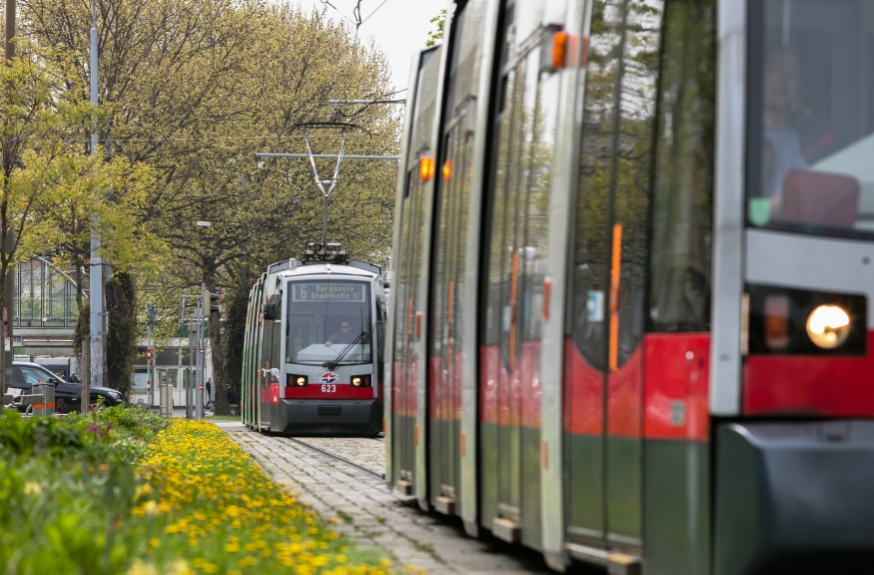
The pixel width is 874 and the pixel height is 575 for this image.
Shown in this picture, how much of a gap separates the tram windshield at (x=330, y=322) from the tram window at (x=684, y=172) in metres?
21.0

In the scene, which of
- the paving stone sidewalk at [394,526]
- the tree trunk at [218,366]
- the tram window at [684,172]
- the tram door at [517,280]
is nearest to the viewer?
the tram window at [684,172]

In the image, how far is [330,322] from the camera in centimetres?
2670

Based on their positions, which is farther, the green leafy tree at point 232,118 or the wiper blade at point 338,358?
the green leafy tree at point 232,118

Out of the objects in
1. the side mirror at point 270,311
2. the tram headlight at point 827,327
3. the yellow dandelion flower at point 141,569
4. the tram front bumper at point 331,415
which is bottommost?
the tram front bumper at point 331,415

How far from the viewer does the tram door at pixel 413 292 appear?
407 inches

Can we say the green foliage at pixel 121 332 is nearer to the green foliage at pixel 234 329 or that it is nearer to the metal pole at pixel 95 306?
the metal pole at pixel 95 306

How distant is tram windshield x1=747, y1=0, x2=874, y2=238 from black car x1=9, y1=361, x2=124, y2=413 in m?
34.5

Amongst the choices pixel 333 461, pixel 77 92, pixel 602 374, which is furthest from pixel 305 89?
pixel 602 374

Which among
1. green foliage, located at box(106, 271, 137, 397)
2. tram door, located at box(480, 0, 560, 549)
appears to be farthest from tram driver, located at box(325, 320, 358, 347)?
tram door, located at box(480, 0, 560, 549)

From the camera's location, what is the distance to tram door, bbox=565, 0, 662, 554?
593 cm

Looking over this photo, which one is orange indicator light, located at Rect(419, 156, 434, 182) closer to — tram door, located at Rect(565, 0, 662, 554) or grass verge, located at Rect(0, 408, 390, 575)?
grass verge, located at Rect(0, 408, 390, 575)

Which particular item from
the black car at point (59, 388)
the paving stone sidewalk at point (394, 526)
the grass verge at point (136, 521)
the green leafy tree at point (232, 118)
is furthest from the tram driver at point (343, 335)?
the grass verge at point (136, 521)

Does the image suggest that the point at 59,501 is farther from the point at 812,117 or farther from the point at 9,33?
the point at 9,33

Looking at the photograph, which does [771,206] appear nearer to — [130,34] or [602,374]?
[602,374]
